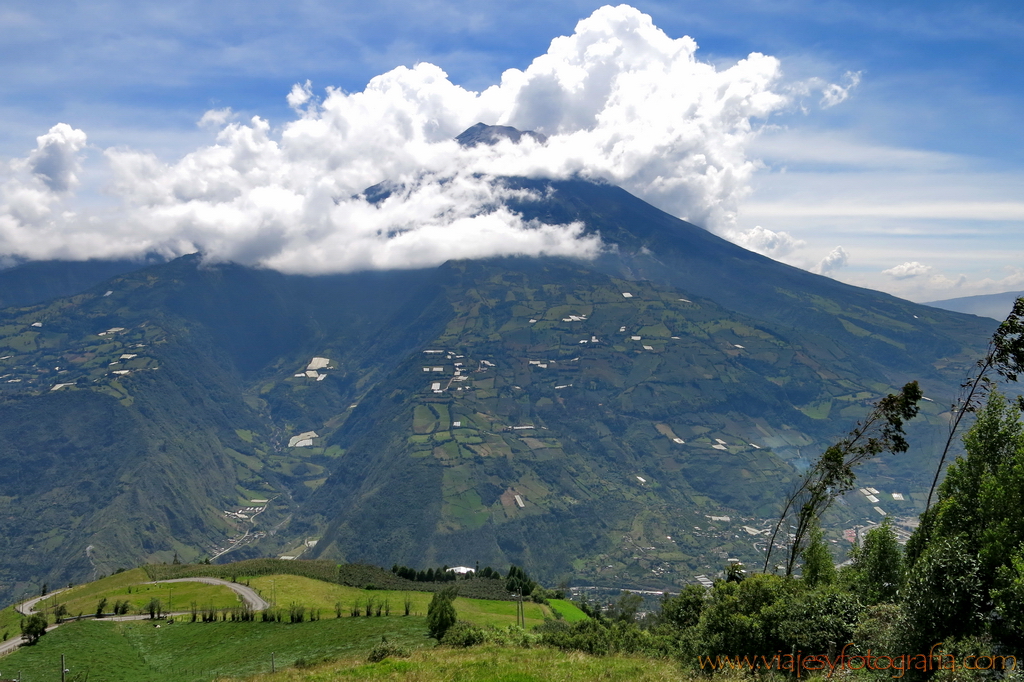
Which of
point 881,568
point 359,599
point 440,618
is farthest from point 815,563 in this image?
point 359,599

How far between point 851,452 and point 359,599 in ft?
281

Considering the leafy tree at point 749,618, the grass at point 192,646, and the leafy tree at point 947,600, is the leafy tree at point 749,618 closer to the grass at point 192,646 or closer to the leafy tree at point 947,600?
the leafy tree at point 947,600

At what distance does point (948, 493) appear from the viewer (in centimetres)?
3834

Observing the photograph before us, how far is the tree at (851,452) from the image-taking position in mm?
44969

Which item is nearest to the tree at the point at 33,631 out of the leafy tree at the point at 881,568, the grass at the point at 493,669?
the grass at the point at 493,669

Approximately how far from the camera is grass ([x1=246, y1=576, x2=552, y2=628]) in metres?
95.8

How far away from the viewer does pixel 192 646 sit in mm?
69125

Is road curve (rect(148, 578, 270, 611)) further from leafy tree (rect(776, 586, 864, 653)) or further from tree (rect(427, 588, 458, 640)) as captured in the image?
leafy tree (rect(776, 586, 864, 653))

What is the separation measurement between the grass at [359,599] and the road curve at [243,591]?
4.45ft

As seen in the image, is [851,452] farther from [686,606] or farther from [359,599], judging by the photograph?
[359,599]

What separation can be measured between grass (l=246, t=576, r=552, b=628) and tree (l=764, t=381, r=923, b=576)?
55.0 metres

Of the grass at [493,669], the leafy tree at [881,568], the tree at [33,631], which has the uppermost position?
the leafy tree at [881,568]

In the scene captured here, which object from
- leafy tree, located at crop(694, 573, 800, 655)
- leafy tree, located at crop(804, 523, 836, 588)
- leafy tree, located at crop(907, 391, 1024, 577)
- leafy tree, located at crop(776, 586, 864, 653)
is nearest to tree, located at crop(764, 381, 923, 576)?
leafy tree, located at crop(804, 523, 836, 588)

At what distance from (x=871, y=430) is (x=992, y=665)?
90.8 ft
